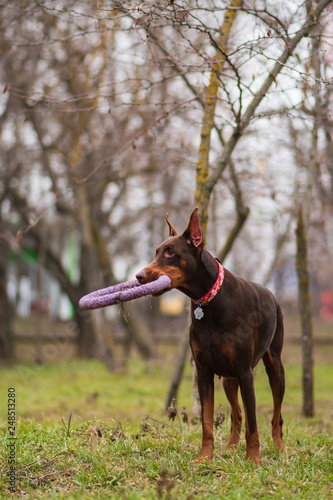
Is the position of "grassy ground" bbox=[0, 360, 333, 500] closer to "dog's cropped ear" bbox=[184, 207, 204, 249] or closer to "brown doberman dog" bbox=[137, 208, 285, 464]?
"brown doberman dog" bbox=[137, 208, 285, 464]

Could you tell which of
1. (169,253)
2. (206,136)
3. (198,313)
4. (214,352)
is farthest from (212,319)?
(206,136)

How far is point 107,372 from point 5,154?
6817 mm

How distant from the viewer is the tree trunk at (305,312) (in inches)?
350

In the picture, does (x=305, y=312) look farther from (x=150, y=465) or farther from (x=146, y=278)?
(x=146, y=278)

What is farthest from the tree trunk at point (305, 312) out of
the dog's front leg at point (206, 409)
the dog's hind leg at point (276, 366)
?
the dog's front leg at point (206, 409)

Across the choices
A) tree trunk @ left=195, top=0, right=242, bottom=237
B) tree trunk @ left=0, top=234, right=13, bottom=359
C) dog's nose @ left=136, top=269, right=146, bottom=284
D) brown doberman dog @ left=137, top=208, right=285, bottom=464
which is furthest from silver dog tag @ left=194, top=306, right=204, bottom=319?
tree trunk @ left=0, top=234, right=13, bottom=359

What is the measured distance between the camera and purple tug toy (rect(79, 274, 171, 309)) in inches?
167

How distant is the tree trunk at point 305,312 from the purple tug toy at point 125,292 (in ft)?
16.3

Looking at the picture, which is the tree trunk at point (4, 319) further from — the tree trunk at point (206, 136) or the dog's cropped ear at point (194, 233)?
the dog's cropped ear at point (194, 233)

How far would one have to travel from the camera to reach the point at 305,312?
29.5 ft

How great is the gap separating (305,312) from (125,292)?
529cm

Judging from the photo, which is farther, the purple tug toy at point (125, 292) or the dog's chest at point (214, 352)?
the dog's chest at point (214, 352)

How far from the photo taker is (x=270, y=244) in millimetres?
25703

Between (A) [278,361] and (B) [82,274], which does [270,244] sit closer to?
(B) [82,274]
